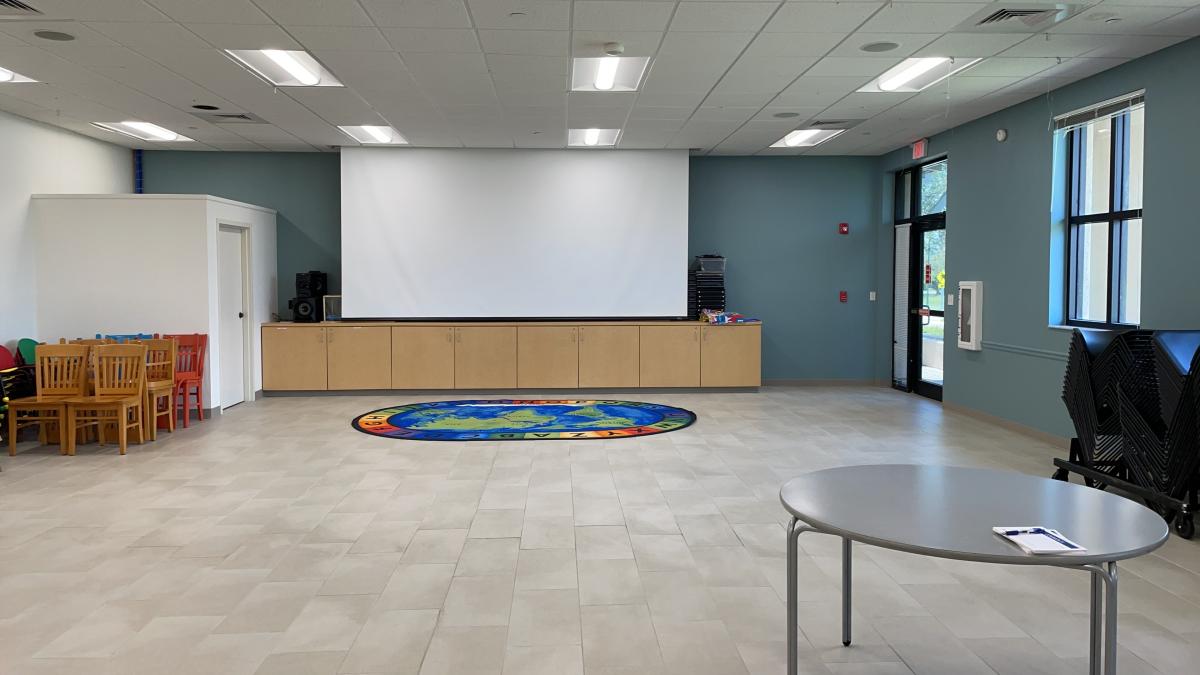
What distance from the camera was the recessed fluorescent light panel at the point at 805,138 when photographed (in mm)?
9852

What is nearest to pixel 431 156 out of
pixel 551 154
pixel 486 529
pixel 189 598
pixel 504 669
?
pixel 551 154

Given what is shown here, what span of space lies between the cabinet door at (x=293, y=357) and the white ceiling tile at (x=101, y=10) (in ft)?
17.7

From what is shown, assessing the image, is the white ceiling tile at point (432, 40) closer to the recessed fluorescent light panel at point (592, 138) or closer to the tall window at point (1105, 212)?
the recessed fluorescent light panel at point (592, 138)

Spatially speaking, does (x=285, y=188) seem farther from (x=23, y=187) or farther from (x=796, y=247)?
(x=796, y=247)

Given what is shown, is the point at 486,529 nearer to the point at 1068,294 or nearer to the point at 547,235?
the point at 1068,294

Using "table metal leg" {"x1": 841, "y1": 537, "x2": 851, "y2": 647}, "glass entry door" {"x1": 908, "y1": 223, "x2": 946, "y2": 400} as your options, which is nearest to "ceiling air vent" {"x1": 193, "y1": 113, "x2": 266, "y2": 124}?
"table metal leg" {"x1": 841, "y1": 537, "x2": 851, "y2": 647}

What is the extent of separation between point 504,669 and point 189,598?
5.57 feet

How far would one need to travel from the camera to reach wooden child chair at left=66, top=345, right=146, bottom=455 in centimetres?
724

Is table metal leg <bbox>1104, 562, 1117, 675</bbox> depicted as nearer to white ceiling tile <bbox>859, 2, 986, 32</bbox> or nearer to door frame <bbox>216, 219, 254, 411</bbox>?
white ceiling tile <bbox>859, 2, 986, 32</bbox>

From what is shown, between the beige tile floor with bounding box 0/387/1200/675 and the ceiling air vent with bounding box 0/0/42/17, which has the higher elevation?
the ceiling air vent with bounding box 0/0/42/17

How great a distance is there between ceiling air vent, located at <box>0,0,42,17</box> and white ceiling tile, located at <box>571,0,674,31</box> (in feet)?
11.3

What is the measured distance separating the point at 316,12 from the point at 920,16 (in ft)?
12.9

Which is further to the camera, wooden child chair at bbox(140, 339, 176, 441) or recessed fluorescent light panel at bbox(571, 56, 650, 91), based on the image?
wooden child chair at bbox(140, 339, 176, 441)

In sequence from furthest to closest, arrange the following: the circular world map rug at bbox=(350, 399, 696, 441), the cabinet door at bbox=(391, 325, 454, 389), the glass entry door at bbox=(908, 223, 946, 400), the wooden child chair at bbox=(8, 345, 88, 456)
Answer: the cabinet door at bbox=(391, 325, 454, 389), the glass entry door at bbox=(908, 223, 946, 400), the circular world map rug at bbox=(350, 399, 696, 441), the wooden child chair at bbox=(8, 345, 88, 456)
